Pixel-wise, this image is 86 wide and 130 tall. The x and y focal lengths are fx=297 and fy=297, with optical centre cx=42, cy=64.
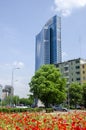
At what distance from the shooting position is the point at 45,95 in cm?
6400

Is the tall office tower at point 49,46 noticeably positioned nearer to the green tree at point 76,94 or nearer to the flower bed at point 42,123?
the green tree at point 76,94

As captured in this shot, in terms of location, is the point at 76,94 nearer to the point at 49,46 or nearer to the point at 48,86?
the point at 48,86

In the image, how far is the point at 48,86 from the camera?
211 feet

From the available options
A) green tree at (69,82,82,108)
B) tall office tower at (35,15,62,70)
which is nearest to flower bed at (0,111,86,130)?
green tree at (69,82,82,108)

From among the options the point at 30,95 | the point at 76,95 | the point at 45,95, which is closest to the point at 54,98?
the point at 45,95

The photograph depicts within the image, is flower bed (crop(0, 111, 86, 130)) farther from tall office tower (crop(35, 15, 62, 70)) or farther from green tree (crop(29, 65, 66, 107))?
tall office tower (crop(35, 15, 62, 70))

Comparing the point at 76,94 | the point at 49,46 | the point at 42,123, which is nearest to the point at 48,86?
the point at 76,94

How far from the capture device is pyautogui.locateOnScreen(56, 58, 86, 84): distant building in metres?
124

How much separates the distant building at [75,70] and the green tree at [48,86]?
55123 mm

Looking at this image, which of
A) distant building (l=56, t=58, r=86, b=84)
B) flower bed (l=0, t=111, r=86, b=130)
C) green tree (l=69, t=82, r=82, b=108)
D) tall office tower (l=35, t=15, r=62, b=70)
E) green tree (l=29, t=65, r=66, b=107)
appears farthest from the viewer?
tall office tower (l=35, t=15, r=62, b=70)

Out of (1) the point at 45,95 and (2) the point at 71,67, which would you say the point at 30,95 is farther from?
(2) the point at 71,67

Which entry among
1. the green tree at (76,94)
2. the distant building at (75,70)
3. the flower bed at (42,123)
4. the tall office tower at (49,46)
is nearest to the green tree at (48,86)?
the green tree at (76,94)

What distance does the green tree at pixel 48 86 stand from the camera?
2511 inches

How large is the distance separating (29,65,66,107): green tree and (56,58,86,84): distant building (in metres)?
55.1
